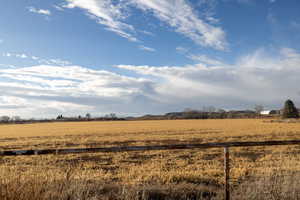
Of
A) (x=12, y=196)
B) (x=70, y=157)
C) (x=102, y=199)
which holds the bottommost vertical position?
(x=70, y=157)

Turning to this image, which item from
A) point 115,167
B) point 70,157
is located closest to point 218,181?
point 115,167

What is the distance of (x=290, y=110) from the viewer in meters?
97.8

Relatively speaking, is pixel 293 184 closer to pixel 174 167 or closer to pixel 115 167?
pixel 174 167

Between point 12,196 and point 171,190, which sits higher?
point 12,196

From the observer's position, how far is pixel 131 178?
920cm

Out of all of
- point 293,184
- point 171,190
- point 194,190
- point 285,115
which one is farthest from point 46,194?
point 285,115

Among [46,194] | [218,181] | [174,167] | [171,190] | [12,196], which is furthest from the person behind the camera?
[174,167]

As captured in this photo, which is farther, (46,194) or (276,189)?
(276,189)

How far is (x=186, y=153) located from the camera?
54.5ft

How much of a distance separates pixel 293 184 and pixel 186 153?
1134 centimetres

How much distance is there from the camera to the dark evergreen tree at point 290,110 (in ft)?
319

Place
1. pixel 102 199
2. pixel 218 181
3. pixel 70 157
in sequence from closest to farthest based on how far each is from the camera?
1. pixel 102 199
2. pixel 218 181
3. pixel 70 157

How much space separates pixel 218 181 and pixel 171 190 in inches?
111

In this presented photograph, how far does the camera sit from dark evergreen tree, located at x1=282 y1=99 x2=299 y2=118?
97188mm
